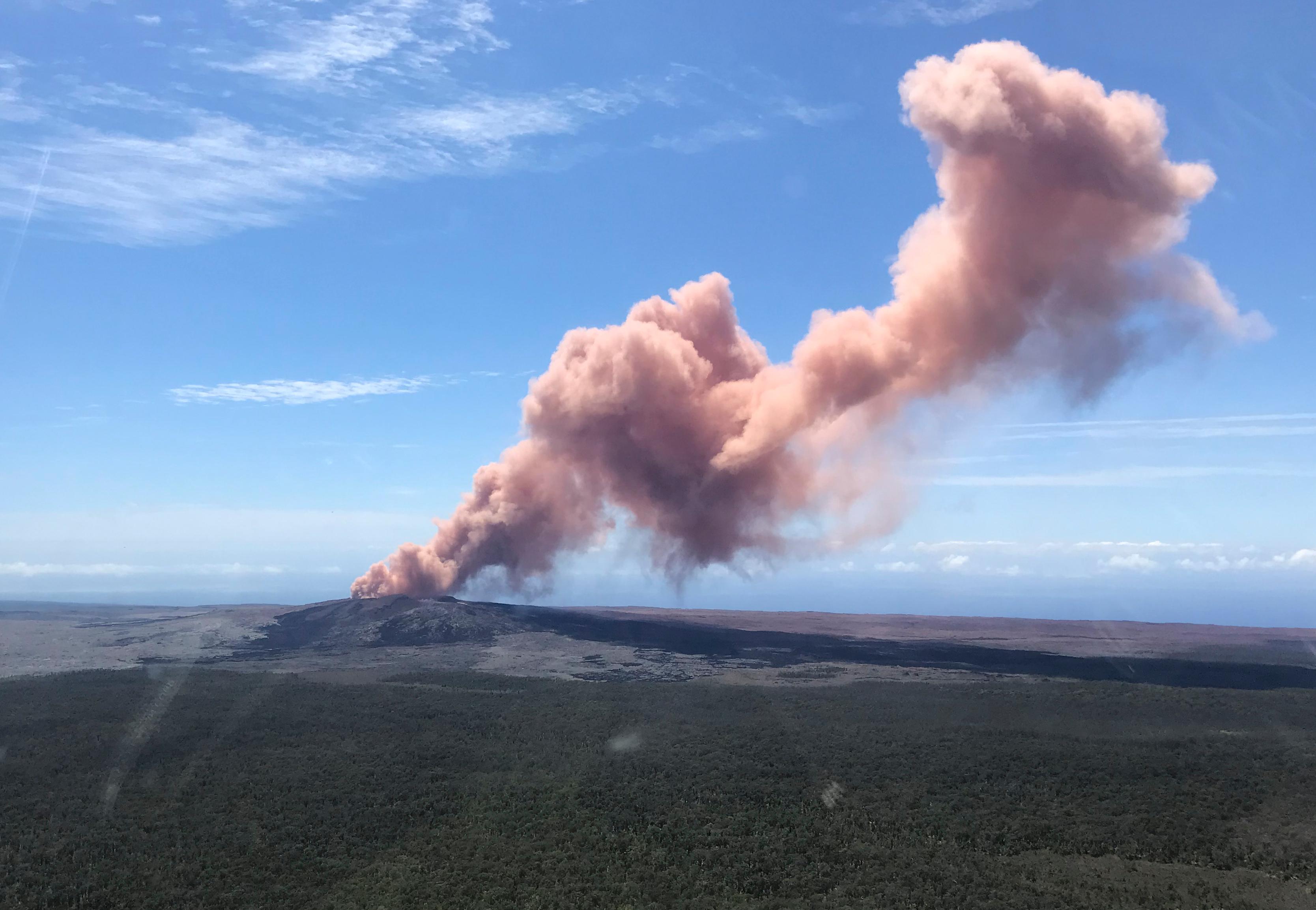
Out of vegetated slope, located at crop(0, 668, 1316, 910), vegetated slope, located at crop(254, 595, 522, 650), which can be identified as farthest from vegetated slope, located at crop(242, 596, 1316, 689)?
vegetated slope, located at crop(0, 668, 1316, 910)

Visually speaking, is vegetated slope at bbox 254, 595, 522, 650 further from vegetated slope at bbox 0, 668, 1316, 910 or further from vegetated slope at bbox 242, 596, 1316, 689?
vegetated slope at bbox 0, 668, 1316, 910

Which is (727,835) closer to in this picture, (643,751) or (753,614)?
(643,751)

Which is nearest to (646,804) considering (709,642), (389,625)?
(709,642)

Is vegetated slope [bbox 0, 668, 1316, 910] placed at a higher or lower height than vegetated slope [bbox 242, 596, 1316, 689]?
lower

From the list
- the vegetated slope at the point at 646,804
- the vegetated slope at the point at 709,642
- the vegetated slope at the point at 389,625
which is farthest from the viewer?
the vegetated slope at the point at 389,625

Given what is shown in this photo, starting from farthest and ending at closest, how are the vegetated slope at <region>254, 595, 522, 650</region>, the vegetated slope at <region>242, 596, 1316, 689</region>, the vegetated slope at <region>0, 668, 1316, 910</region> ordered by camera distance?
1. the vegetated slope at <region>254, 595, 522, 650</region>
2. the vegetated slope at <region>242, 596, 1316, 689</region>
3. the vegetated slope at <region>0, 668, 1316, 910</region>

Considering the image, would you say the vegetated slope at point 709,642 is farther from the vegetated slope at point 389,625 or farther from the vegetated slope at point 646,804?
the vegetated slope at point 646,804

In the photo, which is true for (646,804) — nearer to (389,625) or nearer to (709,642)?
(709,642)

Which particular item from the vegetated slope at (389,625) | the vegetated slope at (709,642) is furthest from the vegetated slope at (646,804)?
the vegetated slope at (389,625)
